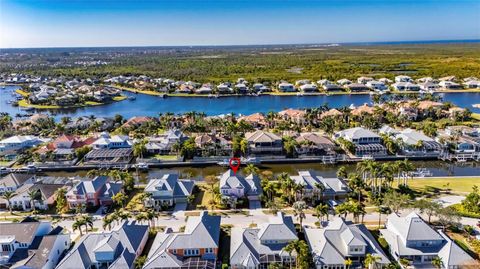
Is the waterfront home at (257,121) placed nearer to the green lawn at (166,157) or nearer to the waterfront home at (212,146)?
the waterfront home at (212,146)

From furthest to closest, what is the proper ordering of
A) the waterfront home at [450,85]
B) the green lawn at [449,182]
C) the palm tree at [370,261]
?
the waterfront home at [450,85] < the green lawn at [449,182] < the palm tree at [370,261]

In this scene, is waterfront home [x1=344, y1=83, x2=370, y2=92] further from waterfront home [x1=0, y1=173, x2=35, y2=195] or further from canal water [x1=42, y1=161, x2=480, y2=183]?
waterfront home [x1=0, y1=173, x2=35, y2=195]

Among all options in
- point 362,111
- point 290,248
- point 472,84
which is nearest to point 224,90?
point 362,111

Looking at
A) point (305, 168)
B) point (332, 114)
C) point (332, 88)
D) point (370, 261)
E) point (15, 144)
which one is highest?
point (332, 88)

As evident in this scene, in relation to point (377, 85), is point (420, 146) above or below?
below

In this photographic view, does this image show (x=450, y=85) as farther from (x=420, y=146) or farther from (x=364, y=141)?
(x=364, y=141)

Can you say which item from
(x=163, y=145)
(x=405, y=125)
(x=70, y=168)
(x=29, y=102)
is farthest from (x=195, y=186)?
(x=29, y=102)

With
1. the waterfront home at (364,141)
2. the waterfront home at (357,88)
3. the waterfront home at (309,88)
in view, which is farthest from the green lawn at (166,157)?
the waterfront home at (357,88)
